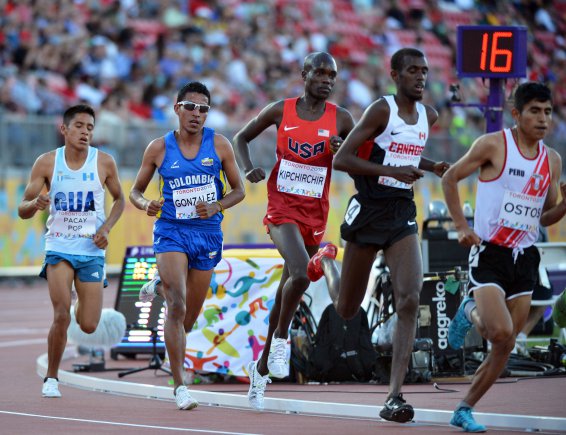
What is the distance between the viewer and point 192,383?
12828 millimetres

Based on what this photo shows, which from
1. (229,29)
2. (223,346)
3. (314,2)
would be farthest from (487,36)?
(314,2)

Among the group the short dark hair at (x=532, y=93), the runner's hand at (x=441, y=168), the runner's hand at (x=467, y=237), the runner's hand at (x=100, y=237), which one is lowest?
the runner's hand at (x=467, y=237)

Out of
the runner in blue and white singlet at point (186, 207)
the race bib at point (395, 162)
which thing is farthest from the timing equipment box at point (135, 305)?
the race bib at point (395, 162)

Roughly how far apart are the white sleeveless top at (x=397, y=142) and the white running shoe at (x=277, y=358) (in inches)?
75.3

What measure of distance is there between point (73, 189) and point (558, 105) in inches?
936

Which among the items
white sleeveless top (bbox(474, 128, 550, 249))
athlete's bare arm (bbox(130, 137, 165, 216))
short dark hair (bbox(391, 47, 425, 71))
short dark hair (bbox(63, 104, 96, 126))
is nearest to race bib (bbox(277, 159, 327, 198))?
athlete's bare arm (bbox(130, 137, 165, 216))

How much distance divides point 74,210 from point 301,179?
211 centimetres

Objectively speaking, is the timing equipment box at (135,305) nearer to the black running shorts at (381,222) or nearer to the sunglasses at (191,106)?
the sunglasses at (191,106)

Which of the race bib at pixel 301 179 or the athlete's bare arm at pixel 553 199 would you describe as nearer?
the athlete's bare arm at pixel 553 199

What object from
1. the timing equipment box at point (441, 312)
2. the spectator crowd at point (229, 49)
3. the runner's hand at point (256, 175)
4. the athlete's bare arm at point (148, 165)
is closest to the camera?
the runner's hand at point (256, 175)

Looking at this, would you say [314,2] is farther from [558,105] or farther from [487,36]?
[487,36]

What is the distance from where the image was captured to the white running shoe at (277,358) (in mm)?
10531

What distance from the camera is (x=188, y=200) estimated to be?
10.6 m

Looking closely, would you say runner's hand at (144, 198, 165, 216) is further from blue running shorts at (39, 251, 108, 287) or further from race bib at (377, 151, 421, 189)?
race bib at (377, 151, 421, 189)
